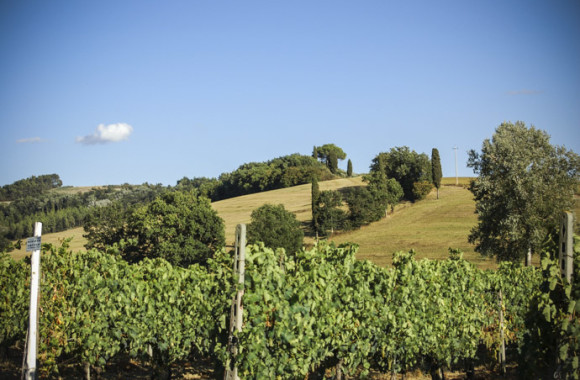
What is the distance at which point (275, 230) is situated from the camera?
151 feet

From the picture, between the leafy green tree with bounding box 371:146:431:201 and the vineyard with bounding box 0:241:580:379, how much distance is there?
2499 inches

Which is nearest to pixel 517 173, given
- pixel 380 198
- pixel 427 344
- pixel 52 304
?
pixel 427 344

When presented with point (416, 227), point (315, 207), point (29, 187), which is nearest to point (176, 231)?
point (315, 207)

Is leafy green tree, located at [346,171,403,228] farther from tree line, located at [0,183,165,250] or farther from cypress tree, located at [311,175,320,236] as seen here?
tree line, located at [0,183,165,250]

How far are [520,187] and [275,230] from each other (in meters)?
23.4

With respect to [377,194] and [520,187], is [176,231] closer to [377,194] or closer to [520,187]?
[520,187]

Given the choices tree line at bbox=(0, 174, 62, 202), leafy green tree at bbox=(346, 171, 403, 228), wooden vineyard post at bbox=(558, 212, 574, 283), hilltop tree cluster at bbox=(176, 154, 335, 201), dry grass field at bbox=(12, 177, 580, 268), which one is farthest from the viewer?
tree line at bbox=(0, 174, 62, 202)

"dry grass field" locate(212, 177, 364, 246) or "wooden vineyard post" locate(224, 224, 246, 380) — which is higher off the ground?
"dry grass field" locate(212, 177, 364, 246)

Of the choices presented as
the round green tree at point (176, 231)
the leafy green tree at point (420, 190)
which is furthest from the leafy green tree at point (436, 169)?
the round green tree at point (176, 231)

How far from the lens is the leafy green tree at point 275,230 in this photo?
147 ft

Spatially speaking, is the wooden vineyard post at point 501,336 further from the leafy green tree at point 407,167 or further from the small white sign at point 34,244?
the leafy green tree at point 407,167

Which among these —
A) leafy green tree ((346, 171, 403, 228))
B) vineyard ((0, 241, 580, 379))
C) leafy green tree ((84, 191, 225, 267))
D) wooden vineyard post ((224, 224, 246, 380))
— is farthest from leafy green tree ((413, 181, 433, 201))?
wooden vineyard post ((224, 224, 246, 380))

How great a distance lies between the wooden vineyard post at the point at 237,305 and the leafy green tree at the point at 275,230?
36.1m

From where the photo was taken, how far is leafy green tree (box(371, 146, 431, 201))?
76188 mm
